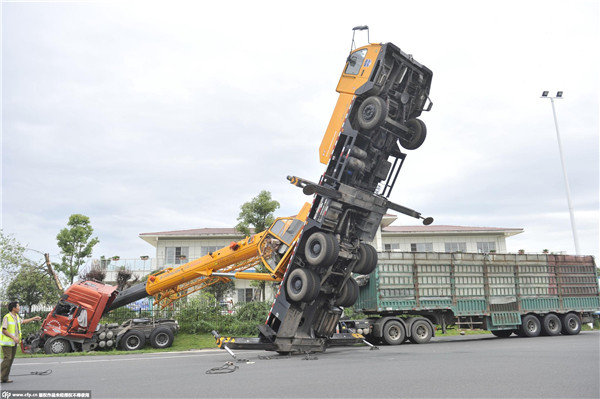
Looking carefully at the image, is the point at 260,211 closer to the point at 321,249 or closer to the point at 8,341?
the point at 321,249

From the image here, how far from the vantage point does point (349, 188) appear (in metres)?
11.8

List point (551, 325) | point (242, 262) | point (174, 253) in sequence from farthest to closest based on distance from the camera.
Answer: point (174, 253)
point (551, 325)
point (242, 262)

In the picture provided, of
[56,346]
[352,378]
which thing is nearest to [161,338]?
[56,346]

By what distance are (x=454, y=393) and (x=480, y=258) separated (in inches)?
506

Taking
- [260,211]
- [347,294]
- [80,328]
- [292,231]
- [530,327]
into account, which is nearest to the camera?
[292,231]

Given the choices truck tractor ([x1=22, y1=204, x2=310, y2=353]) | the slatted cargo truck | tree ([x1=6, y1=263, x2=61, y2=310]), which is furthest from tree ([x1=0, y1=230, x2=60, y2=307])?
the slatted cargo truck

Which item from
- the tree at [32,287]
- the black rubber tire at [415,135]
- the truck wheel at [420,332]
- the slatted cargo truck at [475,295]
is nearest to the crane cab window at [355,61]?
the black rubber tire at [415,135]

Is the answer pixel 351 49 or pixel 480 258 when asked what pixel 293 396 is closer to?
pixel 351 49

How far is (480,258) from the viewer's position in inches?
712

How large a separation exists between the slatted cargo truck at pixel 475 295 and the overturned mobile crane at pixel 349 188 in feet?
11.8

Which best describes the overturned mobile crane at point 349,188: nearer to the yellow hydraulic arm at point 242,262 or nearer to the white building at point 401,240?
the yellow hydraulic arm at point 242,262

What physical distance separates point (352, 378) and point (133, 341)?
1088 centimetres

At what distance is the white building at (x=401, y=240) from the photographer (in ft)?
117

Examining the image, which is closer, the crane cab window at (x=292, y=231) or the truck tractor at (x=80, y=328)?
the crane cab window at (x=292, y=231)
